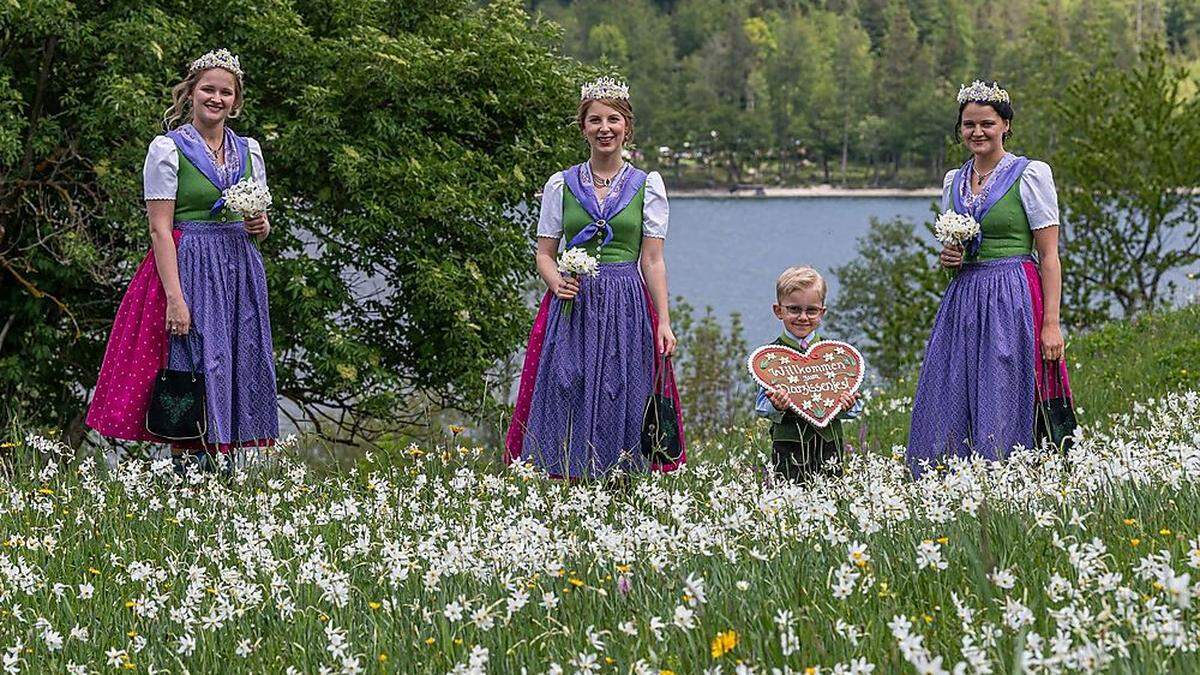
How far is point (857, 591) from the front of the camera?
3.67 metres

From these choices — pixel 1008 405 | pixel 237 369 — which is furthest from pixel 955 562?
pixel 237 369

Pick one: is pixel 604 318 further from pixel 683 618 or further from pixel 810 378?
pixel 683 618

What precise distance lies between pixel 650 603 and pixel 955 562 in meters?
0.81

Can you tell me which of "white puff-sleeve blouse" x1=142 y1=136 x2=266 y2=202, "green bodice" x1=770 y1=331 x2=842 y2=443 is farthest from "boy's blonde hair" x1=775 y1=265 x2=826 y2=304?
"white puff-sleeve blouse" x1=142 y1=136 x2=266 y2=202

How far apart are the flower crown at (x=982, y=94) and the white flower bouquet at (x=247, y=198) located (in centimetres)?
343

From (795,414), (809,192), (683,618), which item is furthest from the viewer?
(809,192)

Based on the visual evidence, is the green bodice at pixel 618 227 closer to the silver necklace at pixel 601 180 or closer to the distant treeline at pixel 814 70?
the silver necklace at pixel 601 180

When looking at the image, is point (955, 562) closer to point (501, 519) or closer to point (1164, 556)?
point (1164, 556)

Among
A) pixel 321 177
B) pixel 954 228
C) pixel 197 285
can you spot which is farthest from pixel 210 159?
pixel 954 228

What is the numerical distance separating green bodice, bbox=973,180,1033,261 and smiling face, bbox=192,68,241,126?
3.75m

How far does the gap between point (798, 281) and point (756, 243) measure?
68545mm

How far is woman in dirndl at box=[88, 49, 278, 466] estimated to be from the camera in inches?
283

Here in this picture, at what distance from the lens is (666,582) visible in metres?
3.85

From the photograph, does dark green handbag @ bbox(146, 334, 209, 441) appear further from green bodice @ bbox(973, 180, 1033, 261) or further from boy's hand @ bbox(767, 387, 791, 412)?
green bodice @ bbox(973, 180, 1033, 261)
